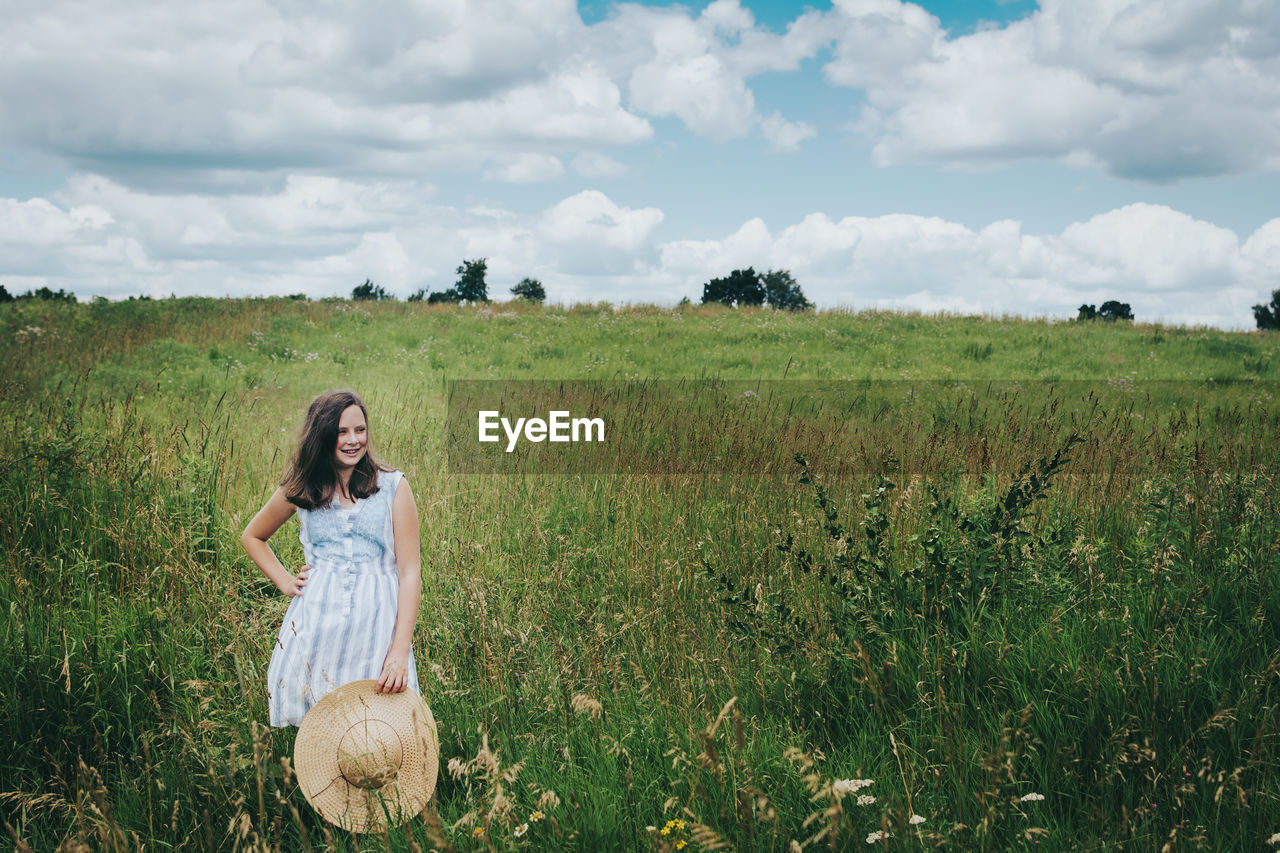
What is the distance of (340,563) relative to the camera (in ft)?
9.32

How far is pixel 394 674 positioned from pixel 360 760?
298 mm

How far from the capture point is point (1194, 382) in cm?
1366

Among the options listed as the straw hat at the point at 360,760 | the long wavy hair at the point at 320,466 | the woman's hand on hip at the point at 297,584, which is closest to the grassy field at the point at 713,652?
the straw hat at the point at 360,760

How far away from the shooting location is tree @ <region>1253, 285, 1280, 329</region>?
5725 centimetres

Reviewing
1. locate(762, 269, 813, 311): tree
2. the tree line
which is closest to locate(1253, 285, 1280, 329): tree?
the tree line

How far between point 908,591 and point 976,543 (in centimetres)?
36

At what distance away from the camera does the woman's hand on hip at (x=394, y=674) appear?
2.49 meters

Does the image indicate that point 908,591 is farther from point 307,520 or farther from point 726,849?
point 307,520

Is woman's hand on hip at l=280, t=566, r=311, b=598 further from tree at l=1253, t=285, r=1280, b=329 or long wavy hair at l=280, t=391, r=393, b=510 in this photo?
tree at l=1253, t=285, r=1280, b=329

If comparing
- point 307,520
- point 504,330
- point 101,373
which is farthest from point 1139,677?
point 504,330

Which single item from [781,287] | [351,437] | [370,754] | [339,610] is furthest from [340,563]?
[781,287]

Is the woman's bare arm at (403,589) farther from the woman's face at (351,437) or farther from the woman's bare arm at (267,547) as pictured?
the woman's bare arm at (267,547)

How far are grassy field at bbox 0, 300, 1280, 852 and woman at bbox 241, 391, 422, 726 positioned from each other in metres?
0.21

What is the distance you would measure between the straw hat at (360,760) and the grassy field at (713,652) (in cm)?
9
